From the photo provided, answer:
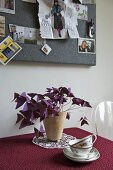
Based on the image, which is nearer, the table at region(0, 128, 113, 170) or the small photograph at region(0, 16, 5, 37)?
the table at region(0, 128, 113, 170)

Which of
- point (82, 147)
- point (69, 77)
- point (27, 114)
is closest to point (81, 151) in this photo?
point (82, 147)

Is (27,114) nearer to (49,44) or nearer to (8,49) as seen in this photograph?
(8,49)

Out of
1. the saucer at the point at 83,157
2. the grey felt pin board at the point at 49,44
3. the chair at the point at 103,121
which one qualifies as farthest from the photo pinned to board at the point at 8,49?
the chair at the point at 103,121

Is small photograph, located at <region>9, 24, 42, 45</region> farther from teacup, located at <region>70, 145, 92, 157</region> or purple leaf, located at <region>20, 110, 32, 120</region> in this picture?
teacup, located at <region>70, 145, 92, 157</region>

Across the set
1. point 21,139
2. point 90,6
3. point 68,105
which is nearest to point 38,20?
point 90,6

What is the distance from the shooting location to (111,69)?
181 centimetres

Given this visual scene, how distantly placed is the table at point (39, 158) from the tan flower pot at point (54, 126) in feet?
0.35

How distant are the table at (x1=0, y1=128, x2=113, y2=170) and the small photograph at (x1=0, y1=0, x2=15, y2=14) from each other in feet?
2.46

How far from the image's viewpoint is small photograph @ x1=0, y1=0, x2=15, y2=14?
1.26m

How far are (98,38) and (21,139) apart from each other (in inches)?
38.3

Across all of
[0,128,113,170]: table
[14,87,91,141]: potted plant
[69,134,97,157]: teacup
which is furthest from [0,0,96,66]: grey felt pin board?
[69,134,97,157]: teacup

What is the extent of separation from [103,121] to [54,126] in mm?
601

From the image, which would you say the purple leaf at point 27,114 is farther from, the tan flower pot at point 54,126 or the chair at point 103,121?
the chair at point 103,121

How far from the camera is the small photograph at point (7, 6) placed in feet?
4.15
